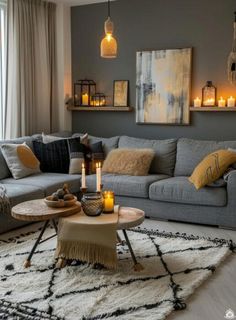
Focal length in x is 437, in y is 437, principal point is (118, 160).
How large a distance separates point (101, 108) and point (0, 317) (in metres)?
3.80

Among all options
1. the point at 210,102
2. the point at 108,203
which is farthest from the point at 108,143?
the point at 108,203

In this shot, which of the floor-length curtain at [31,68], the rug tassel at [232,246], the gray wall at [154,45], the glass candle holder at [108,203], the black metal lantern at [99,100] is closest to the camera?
the glass candle holder at [108,203]

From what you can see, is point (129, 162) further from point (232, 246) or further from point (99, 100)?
point (232, 246)

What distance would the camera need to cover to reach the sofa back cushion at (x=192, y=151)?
4836mm

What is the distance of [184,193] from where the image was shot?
437cm

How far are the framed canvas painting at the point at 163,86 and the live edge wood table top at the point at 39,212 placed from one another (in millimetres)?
2468

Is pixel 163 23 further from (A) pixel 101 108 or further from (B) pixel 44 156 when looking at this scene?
(B) pixel 44 156

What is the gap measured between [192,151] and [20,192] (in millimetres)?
1969

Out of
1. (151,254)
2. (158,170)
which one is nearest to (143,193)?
(158,170)

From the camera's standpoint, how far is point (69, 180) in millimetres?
4801

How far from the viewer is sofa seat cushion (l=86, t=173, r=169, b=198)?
15.1 feet

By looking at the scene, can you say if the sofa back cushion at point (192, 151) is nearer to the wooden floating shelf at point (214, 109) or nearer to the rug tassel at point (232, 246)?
the wooden floating shelf at point (214, 109)

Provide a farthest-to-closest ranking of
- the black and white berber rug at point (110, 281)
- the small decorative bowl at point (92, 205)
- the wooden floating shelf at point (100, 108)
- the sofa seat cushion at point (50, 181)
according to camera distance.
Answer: the wooden floating shelf at point (100, 108) < the sofa seat cushion at point (50, 181) < the small decorative bowl at point (92, 205) < the black and white berber rug at point (110, 281)

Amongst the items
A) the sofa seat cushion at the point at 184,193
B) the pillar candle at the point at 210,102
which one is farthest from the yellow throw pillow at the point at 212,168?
the pillar candle at the point at 210,102
